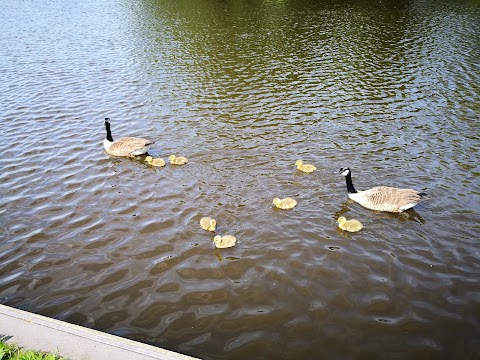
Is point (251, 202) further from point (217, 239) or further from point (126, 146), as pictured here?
point (126, 146)

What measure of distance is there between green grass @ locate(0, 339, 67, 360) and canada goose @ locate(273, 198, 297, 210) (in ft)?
18.6

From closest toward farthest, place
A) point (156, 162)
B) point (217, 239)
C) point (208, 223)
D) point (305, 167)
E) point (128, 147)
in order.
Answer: point (217, 239), point (208, 223), point (305, 167), point (156, 162), point (128, 147)

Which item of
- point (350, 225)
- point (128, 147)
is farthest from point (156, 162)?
point (350, 225)

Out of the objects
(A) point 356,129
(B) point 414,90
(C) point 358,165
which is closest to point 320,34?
(B) point 414,90

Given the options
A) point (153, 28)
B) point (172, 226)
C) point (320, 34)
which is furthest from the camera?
point (153, 28)

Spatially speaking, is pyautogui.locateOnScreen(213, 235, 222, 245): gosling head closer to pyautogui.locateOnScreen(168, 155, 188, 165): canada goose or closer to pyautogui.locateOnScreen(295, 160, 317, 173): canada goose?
pyautogui.locateOnScreen(295, 160, 317, 173): canada goose

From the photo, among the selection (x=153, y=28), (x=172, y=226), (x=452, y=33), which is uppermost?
(x=153, y=28)

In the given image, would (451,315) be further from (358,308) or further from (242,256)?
(242,256)

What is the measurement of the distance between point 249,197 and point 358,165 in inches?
139

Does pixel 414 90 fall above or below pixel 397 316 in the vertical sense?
above

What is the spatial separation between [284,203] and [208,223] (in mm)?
1904

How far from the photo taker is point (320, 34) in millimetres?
27734

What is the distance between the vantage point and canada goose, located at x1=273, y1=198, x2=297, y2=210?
949 centimetres

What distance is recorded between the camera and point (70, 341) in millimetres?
5402
